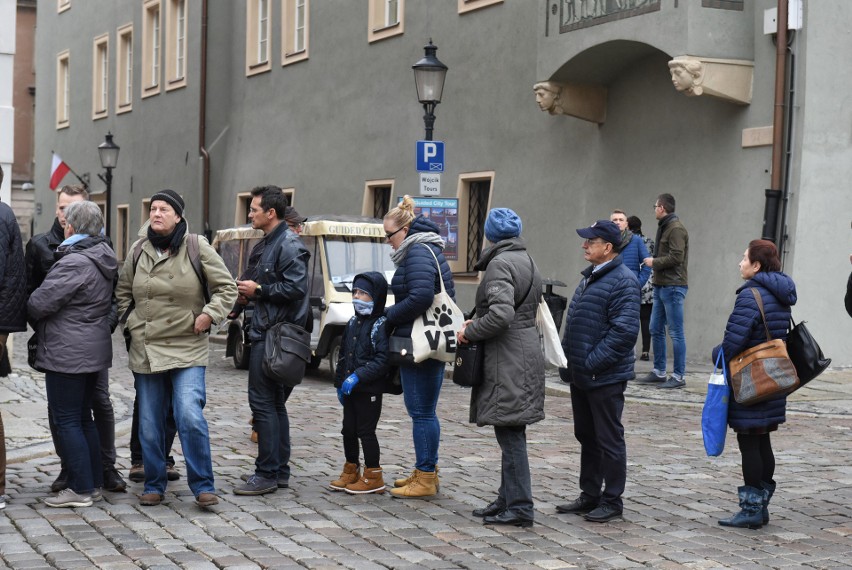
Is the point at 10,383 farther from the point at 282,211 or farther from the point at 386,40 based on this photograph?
the point at 386,40

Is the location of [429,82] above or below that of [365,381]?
above

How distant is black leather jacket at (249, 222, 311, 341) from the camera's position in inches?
308

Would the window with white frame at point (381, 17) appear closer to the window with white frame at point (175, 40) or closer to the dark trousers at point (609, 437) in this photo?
the window with white frame at point (175, 40)

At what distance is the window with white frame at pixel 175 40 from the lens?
31297 millimetres

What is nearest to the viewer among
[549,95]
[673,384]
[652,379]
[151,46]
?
[673,384]

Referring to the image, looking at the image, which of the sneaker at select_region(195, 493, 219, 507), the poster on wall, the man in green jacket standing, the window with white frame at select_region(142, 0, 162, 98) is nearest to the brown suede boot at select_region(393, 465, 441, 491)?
the sneaker at select_region(195, 493, 219, 507)

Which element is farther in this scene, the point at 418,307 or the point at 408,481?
the point at 408,481

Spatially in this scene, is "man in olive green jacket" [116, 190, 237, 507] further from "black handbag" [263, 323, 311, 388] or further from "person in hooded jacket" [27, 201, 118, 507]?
"black handbag" [263, 323, 311, 388]

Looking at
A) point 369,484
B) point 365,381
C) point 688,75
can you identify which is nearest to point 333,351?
point 688,75

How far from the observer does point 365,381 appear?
7945mm

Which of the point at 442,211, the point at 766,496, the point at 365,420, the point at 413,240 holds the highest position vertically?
the point at 442,211

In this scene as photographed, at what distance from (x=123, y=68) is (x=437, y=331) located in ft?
95.0

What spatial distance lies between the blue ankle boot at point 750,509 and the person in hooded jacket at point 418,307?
1.73m

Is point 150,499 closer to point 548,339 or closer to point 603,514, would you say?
point 548,339
